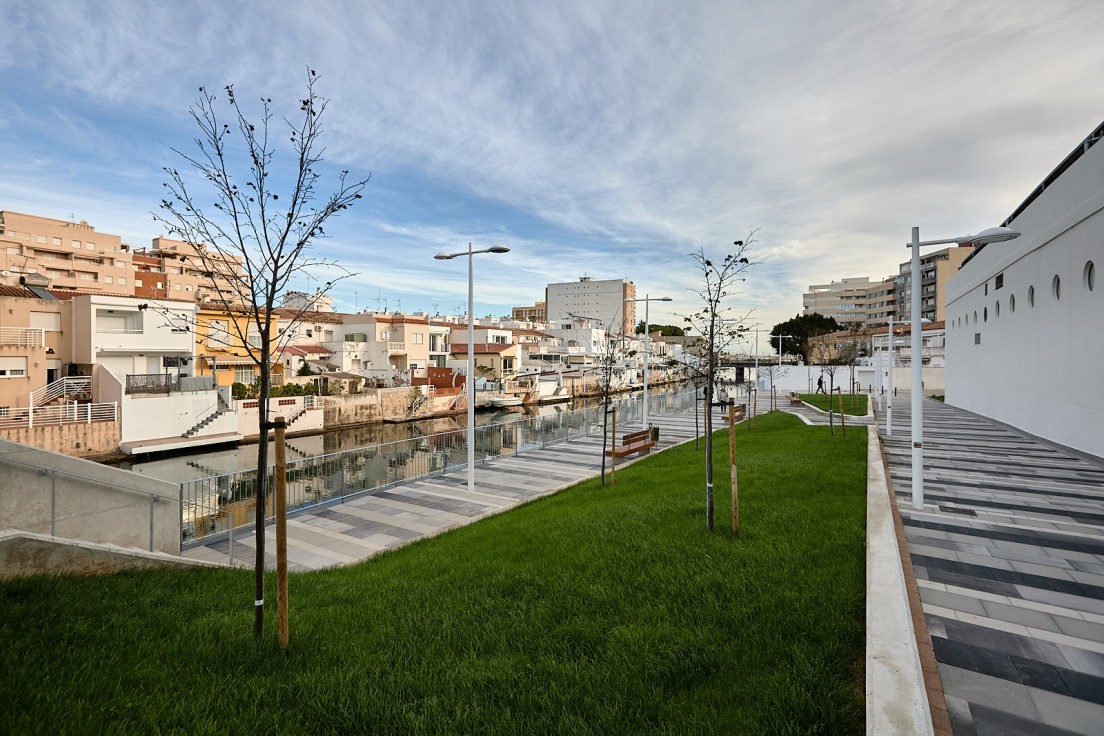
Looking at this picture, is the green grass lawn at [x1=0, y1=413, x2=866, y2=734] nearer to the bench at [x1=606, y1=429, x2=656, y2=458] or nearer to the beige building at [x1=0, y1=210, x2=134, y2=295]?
the bench at [x1=606, y1=429, x2=656, y2=458]

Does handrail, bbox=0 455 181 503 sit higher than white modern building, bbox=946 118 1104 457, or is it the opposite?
white modern building, bbox=946 118 1104 457

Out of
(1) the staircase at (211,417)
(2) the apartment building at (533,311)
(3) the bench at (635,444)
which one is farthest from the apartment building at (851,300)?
(1) the staircase at (211,417)

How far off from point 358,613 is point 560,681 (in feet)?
7.99

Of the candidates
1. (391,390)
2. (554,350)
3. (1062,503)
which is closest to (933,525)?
(1062,503)

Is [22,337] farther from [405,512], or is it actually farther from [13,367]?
[405,512]

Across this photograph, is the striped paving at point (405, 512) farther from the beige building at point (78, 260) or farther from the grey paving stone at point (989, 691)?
the beige building at point (78, 260)

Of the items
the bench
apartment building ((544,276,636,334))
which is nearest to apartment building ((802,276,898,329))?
apartment building ((544,276,636,334))

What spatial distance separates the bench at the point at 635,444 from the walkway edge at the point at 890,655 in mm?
9334

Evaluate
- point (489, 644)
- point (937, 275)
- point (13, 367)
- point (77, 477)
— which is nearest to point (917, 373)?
point (489, 644)

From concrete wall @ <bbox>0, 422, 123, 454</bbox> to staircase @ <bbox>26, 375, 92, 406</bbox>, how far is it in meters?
2.91

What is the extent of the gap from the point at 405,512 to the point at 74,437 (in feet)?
79.9

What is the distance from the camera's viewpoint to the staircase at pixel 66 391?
87.5 ft

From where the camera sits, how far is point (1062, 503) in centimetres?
891

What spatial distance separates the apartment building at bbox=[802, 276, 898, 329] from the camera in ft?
316
